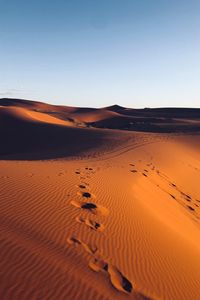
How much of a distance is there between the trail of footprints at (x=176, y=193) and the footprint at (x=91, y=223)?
4887 mm

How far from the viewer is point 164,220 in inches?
360

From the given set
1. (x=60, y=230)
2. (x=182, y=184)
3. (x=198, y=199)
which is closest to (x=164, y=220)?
(x=60, y=230)

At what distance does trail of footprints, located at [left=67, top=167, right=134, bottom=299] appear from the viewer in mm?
5384

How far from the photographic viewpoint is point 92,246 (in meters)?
6.25

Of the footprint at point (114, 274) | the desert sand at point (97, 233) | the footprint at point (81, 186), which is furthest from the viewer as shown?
the footprint at point (81, 186)

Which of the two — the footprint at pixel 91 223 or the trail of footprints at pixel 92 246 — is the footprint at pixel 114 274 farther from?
the footprint at pixel 91 223

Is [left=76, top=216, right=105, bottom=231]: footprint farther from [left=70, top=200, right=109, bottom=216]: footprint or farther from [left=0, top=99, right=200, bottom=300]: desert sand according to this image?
[left=70, top=200, right=109, bottom=216]: footprint

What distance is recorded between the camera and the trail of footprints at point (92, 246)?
5384 mm

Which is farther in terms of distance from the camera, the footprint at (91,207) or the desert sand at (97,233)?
the footprint at (91,207)

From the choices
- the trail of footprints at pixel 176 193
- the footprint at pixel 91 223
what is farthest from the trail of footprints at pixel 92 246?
the trail of footprints at pixel 176 193

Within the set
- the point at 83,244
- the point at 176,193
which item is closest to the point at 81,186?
the point at 83,244

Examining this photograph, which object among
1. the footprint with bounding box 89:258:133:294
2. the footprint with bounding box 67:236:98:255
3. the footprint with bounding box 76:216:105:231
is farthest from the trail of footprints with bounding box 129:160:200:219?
the footprint with bounding box 89:258:133:294

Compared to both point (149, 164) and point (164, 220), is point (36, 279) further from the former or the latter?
point (149, 164)

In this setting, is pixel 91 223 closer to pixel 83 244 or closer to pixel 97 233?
pixel 97 233
